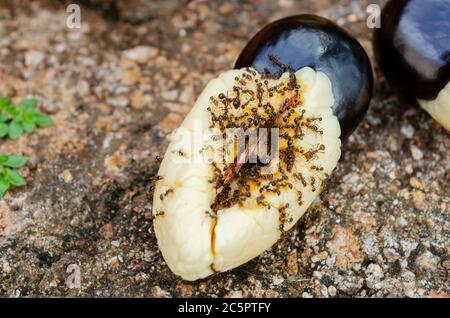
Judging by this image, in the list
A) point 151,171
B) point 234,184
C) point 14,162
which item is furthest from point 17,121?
point 234,184

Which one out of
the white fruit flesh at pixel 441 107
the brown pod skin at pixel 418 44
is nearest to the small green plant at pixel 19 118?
the brown pod skin at pixel 418 44

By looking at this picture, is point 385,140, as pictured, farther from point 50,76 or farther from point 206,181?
point 50,76

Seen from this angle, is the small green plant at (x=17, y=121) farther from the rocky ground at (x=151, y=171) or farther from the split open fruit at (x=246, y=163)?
the split open fruit at (x=246, y=163)

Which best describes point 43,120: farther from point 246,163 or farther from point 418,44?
point 418,44

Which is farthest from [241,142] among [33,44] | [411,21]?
[33,44]
